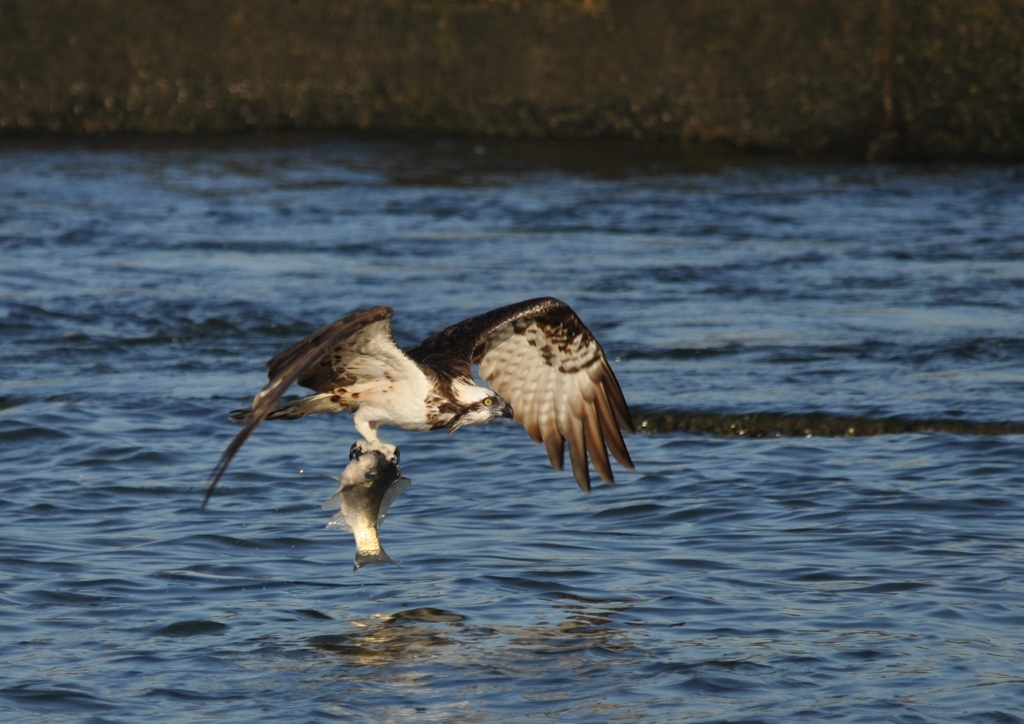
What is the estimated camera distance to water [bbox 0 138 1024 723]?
4758 millimetres

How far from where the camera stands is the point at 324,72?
52.6ft

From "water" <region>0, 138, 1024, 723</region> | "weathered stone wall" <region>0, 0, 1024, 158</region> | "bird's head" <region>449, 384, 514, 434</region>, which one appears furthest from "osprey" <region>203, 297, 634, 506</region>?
"weathered stone wall" <region>0, 0, 1024, 158</region>

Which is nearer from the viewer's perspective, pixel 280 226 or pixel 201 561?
pixel 201 561

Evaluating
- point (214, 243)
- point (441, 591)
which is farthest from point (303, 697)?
point (214, 243)

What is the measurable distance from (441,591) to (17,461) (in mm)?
2707

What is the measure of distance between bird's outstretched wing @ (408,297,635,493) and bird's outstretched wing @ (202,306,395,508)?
79 cm

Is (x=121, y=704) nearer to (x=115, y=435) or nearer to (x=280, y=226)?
(x=115, y=435)

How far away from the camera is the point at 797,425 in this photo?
755cm

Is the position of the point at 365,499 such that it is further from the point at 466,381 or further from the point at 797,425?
the point at 797,425

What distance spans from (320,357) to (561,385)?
2172 millimetres

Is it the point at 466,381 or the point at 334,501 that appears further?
the point at 466,381

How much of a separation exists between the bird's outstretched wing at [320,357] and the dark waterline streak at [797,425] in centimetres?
259


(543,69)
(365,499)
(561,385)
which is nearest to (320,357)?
(365,499)

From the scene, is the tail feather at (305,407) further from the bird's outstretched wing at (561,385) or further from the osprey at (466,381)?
the bird's outstretched wing at (561,385)
